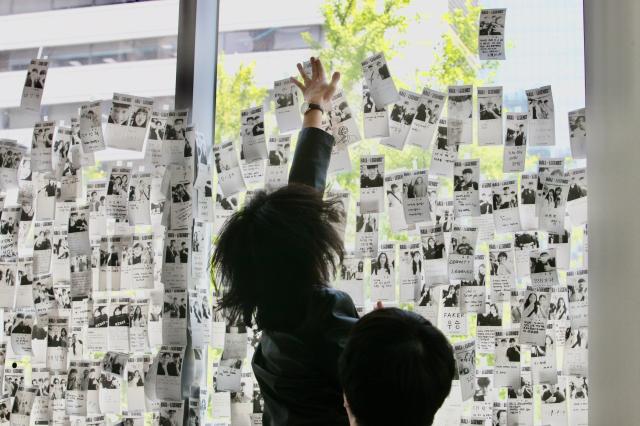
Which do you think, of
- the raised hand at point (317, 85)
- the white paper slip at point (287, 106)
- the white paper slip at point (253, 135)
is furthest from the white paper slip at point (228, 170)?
the raised hand at point (317, 85)

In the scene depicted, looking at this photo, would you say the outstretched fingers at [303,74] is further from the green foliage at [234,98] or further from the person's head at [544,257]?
the person's head at [544,257]

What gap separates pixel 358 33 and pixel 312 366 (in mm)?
1127

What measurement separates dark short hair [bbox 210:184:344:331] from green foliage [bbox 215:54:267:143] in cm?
79

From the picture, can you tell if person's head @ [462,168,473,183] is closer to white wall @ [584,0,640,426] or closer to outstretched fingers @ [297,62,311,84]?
white wall @ [584,0,640,426]

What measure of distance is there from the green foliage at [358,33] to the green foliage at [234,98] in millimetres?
230

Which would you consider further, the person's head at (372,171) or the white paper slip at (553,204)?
the person's head at (372,171)

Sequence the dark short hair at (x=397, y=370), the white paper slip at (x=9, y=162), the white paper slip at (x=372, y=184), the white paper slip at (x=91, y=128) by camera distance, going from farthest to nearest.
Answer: the white paper slip at (x=9, y=162) < the white paper slip at (x=91, y=128) < the white paper slip at (x=372, y=184) < the dark short hair at (x=397, y=370)

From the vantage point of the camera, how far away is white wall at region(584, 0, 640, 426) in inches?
66.2

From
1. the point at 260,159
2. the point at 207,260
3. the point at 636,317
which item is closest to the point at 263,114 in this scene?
the point at 260,159

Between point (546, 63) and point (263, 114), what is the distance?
0.80 meters

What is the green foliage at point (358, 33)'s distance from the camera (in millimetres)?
2178

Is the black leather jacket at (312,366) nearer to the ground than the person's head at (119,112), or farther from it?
nearer to the ground

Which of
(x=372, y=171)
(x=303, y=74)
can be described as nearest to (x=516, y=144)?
(x=372, y=171)

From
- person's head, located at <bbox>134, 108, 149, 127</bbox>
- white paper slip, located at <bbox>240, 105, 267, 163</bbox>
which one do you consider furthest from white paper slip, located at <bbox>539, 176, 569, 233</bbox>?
person's head, located at <bbox>134, 108, 149, 127</bbox>
